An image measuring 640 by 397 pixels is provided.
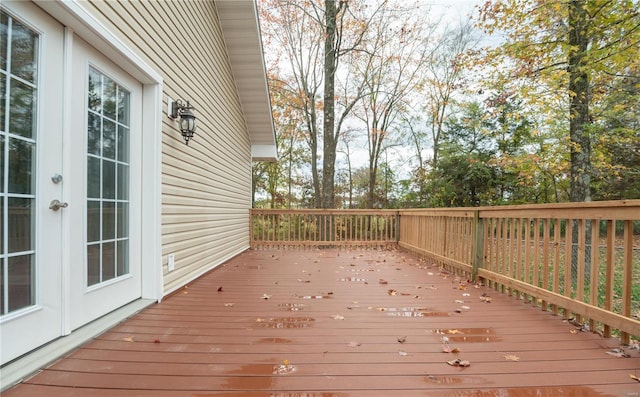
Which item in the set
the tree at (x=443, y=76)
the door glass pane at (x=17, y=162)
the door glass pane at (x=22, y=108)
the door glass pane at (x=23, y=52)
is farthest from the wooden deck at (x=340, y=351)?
the tree at (x=443, y=76)

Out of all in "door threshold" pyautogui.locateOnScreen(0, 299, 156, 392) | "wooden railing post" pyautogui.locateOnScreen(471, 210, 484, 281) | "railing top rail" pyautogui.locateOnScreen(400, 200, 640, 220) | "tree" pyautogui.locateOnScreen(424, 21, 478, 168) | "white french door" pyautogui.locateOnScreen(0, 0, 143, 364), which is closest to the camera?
"door threshold" pyautogui.locateOnScreen(0, 299, 156, 392)

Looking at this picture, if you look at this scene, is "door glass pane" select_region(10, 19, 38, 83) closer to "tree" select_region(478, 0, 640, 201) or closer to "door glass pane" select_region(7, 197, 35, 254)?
"door glass pane" select_region(7, 197, 35, 254)

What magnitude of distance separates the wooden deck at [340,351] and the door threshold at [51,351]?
4 centimetres

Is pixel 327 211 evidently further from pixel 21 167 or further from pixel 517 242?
pixel 21 167

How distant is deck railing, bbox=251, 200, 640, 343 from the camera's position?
2109mm

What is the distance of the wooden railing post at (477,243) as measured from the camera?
374 cm

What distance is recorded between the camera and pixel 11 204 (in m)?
Result: 1.61

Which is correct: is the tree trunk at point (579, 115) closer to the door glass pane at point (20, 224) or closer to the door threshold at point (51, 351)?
the door threshold at point (51, 351)

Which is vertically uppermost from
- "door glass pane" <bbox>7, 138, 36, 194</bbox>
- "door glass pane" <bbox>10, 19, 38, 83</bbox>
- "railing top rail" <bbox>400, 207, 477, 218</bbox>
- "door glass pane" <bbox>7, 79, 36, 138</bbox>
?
"door glass pane" <bbox>10, 19, 38, 83</bbox>

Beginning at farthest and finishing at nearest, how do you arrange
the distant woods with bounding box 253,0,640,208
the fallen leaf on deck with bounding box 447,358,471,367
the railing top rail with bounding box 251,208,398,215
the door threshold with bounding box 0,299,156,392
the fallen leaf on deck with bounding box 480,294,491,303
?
the railing top rail with bounding box 251,208,398,215, the distant woods with bounding box 253,0,640,208, the fallen leaf on deck with bounding box 480,294,491,303, the fallen leaf on deck with bounding box 447,358,471,367, the door threshold with bounding box 0,299,156,392

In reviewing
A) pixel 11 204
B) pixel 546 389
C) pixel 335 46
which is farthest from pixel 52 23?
pixel 335 46

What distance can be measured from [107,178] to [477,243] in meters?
3.98

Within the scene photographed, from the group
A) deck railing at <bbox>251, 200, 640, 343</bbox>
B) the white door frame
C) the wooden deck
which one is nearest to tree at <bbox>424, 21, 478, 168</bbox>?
deck railing at <bbox>251, 200, 640, 343</bbox>

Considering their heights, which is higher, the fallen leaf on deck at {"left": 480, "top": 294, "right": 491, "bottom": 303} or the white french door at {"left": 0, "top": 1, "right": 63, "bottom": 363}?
the white french door at {"left": 0, "top": 1, "right": 63, "bottom": 363}
